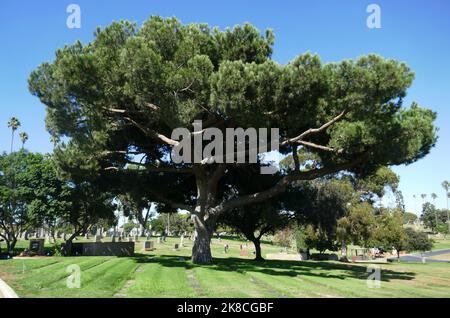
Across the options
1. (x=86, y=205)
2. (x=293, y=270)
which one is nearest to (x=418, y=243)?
(x=293, y=270)

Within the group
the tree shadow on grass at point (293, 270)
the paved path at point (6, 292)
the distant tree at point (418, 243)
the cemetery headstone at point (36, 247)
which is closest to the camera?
the paved path at point (6, 292)

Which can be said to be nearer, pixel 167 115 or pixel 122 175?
pixel 167 115

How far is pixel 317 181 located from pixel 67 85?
33.6m

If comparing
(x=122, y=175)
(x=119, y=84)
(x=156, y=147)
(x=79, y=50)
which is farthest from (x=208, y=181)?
(x=79, y=50)

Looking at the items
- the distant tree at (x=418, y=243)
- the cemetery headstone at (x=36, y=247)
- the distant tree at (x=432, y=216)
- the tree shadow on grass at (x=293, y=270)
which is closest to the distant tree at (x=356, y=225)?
the tree shadow on grass at (x=293, y=270)

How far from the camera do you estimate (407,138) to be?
17922 mm

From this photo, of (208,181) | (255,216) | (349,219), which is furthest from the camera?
(349,219)

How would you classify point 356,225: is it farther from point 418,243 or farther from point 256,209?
point 418,243

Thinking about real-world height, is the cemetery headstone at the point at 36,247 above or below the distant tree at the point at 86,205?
below

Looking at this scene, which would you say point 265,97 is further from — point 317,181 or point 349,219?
point 317,181

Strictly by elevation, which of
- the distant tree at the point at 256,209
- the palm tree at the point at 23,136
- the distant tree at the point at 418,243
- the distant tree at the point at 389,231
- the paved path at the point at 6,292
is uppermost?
the palm tree at the point at 23,136

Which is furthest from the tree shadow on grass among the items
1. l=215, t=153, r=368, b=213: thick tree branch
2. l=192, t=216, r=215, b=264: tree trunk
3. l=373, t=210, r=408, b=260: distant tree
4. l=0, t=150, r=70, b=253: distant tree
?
l=373, t=210, r=408, b=260: distant tree

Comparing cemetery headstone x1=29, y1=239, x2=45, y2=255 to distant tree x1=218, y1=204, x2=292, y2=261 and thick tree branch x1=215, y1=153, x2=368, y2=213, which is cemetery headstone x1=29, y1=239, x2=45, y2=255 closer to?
distant tree x1=218, y1=204, x2=292, y2=261

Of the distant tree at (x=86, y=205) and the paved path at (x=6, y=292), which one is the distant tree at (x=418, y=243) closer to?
the distant tree at (x=86, y=205)
